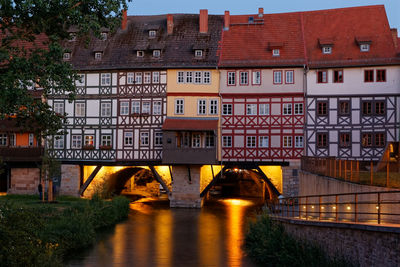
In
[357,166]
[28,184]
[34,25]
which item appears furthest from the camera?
[28,184]

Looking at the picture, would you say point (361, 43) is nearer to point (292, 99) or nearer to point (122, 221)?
point (292, 99)

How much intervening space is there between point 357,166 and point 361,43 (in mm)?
15102

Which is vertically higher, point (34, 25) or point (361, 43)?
point (361, 43)

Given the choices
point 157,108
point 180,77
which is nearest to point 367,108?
point 180,77

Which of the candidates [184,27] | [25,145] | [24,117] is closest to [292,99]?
[184,27]

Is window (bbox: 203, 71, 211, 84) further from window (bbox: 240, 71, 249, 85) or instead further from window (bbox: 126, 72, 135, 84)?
window (bbox: 126, 72, 135, 84)

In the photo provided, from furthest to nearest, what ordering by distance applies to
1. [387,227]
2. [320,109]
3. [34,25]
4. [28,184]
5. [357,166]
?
1. [28,184]
2. [320,109]
3. [357,166]
4. [34,25]
5. [387,227]

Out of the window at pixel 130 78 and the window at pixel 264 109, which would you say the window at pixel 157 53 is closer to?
the window at pixel 130 78

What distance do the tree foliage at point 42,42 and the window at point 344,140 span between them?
732 inches

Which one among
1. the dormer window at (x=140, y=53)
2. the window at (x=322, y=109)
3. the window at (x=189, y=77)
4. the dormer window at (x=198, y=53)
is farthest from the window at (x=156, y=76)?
the window at (x=322, y=109)

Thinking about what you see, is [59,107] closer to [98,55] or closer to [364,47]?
[98,55]

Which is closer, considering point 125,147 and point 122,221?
point 122,221

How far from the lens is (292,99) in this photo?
96.5ft

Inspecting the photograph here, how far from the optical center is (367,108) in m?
28.5
